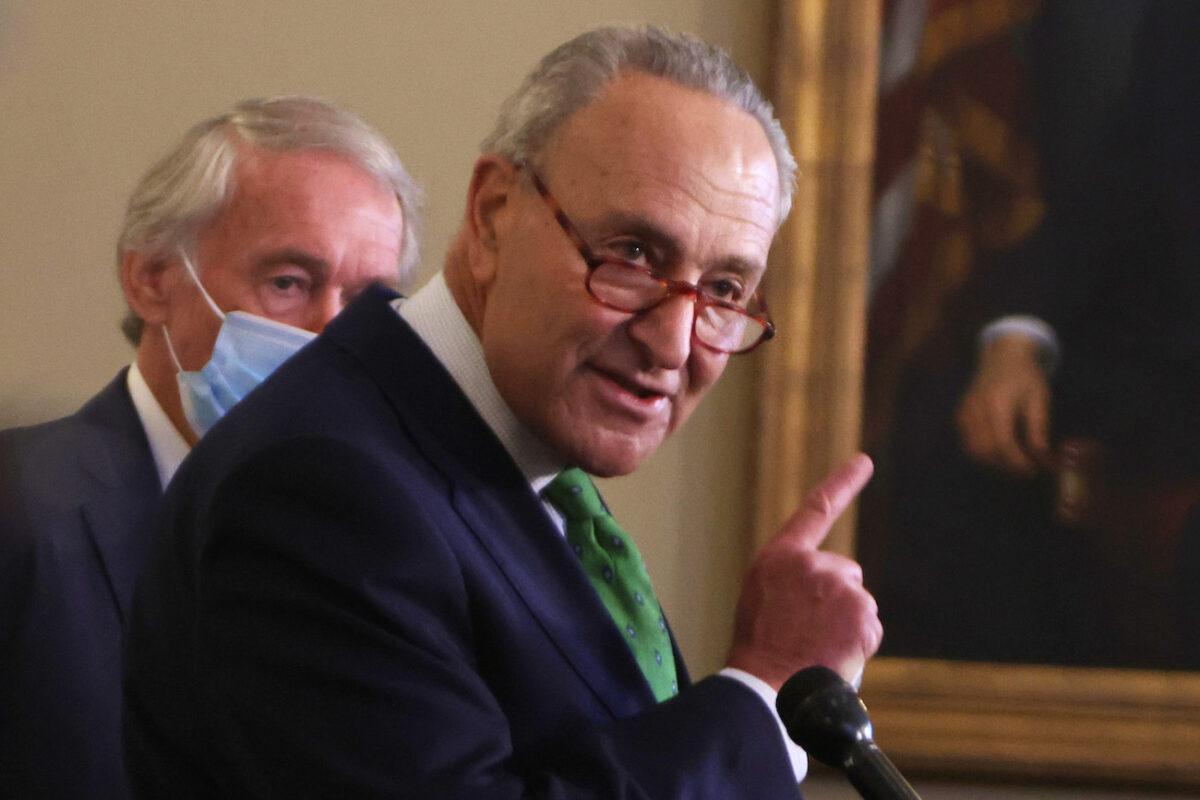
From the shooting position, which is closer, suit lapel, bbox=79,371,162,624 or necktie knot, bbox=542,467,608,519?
necktie knot, bbox=542,467,608,519

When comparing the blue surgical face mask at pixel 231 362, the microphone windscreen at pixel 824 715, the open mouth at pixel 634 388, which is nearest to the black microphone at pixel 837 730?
the microphone windscreen at pixel 824 715

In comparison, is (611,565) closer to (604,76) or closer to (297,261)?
(604,76)

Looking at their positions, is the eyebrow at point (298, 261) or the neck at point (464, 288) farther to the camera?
the eyebrow at point (298, 261)

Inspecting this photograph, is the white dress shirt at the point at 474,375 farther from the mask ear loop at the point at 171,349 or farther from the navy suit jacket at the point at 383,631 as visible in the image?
the mask ear loop at the point at 171,349

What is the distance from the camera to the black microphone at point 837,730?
129 cm

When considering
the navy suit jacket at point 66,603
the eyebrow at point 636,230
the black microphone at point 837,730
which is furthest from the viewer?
the navy suit jacket at point 66,603

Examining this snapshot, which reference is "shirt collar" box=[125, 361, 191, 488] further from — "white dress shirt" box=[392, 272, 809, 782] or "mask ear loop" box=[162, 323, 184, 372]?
"white dress shirt" box=[392, 272, 809, 782]

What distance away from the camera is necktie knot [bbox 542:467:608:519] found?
69.2 inches

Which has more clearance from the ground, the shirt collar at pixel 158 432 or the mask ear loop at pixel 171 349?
the mask ear loop at pixel 171 349

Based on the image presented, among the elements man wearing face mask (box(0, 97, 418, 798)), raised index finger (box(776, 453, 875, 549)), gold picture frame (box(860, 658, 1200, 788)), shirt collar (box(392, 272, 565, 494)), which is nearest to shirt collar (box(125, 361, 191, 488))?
man wearing face mask (box(0, 97, 418, 798))

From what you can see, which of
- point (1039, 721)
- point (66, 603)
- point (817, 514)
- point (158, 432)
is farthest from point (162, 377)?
point (1039, 721)

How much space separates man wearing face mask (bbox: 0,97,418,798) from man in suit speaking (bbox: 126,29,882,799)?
0.64 m

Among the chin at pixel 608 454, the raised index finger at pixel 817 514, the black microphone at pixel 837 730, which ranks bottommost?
the raised index finger at pixel 817 514

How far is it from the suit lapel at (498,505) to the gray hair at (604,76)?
9.8 inches
